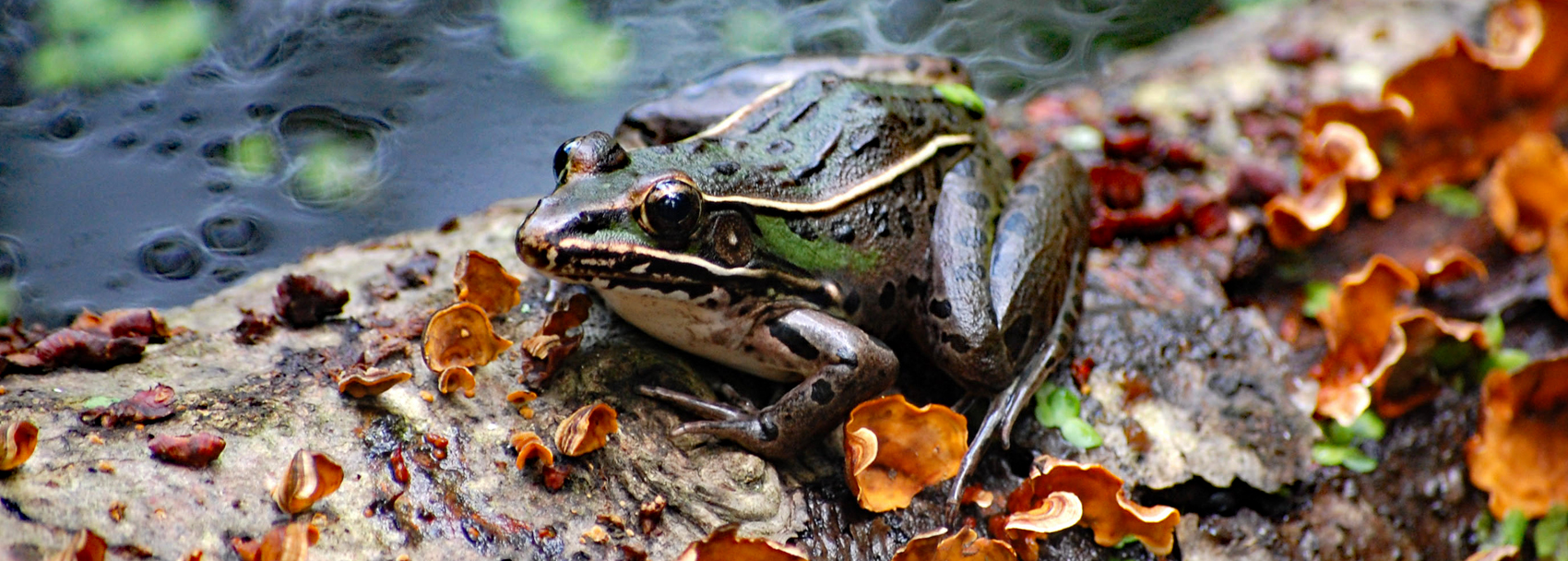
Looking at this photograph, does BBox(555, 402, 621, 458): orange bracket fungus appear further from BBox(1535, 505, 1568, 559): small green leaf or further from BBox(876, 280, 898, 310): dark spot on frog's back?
BBox(1535, 505, 1568, 559): small green leaf

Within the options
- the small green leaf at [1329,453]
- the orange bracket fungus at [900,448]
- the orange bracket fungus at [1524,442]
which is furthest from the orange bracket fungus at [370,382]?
the orange bracket fungus at [1524,442]

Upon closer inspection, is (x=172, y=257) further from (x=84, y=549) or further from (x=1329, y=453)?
(x=1329, y=453)

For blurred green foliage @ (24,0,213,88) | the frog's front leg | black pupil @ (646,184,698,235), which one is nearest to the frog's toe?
the frog's front leg

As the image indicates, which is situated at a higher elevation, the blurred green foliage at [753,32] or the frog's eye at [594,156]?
the frog's eye at [594,156]

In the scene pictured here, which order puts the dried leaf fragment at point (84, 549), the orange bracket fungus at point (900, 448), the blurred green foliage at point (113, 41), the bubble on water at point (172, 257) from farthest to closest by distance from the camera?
the blurred green foliage at point (113, 41) → the bubble on water at point (172, 257) → the orange bracket fungus at point (900, 448) → the dried leaf fragment at point (84, 549)

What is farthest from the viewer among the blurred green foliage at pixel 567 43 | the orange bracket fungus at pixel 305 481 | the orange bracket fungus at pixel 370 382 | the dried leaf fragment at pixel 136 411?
the blurred green foliage at pixel 567 43

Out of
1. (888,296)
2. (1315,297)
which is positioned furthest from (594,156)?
(1315,297)

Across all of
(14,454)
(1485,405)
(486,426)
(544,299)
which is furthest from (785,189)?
(1485,405)

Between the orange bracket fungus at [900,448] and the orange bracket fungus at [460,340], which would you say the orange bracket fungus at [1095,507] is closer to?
the orange bracket fungus at [900,448]
